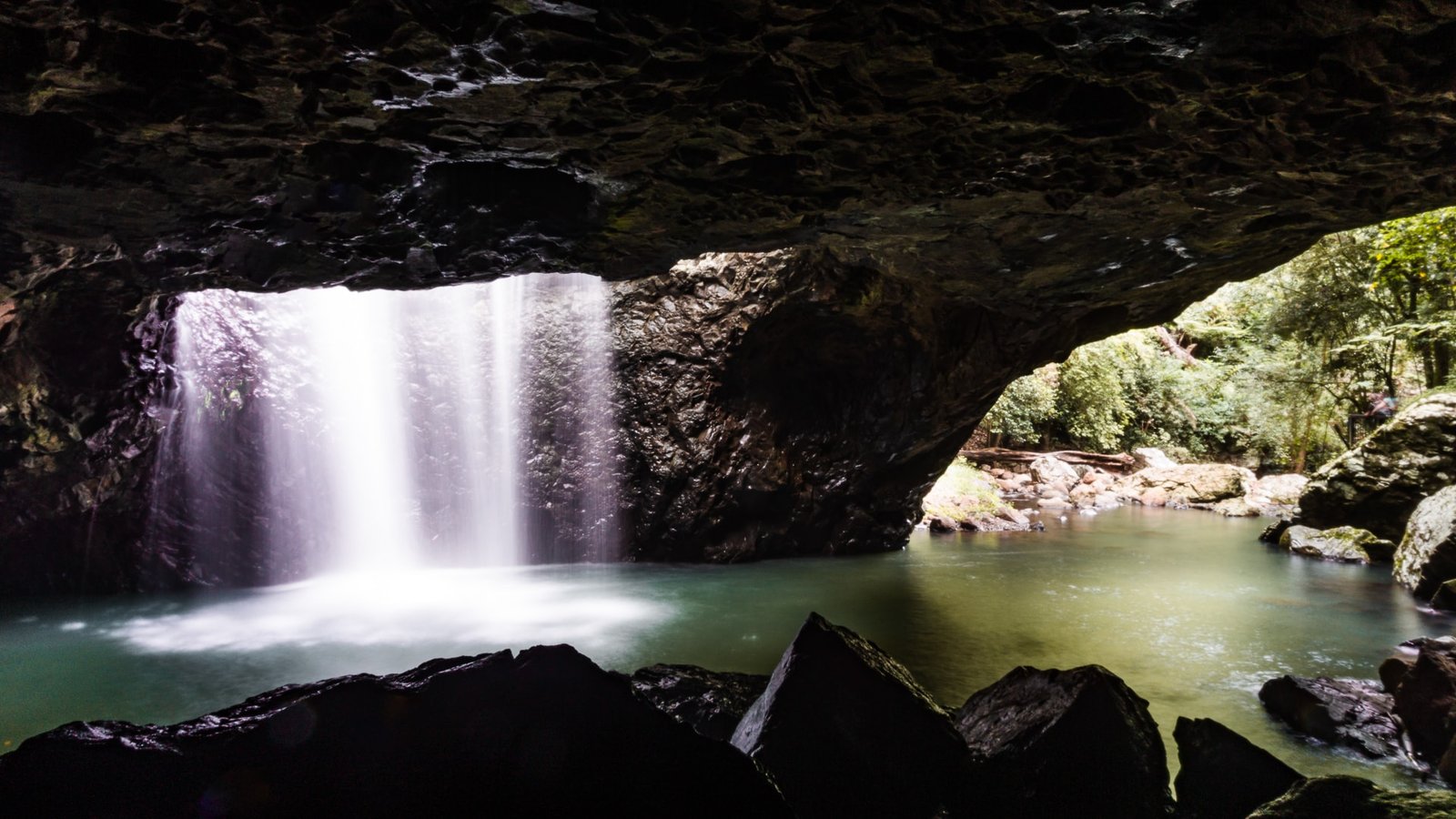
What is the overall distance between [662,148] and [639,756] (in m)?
3.01

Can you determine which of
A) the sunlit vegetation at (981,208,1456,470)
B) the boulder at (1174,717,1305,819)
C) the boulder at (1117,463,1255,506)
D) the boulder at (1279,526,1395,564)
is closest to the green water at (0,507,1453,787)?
the boulder at (1279,526,1395,564)

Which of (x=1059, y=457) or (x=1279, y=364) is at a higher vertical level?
(x=1279, y=364)

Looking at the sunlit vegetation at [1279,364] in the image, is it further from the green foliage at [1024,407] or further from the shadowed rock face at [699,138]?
the shadowed rock face at [699,138]

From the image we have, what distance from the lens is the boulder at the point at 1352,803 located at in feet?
8.35

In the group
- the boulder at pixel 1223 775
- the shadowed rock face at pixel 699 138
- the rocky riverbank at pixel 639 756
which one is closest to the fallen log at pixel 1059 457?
the shadowed rock face at pixel 699 138

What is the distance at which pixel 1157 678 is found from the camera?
18.7 feet

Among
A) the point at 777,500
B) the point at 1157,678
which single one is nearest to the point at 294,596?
the point at 777,500

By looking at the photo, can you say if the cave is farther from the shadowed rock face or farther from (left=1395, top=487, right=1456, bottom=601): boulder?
(left=1395, top=487, right=1456, bottom=601): boulder

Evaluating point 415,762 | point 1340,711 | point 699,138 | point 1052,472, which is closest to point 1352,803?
point 1340,711

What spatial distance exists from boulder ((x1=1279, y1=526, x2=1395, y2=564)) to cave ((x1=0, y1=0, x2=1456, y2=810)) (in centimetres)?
693

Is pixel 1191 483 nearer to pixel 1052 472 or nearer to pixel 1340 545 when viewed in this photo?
pixel 1052 472

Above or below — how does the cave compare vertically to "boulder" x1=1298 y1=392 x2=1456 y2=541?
above

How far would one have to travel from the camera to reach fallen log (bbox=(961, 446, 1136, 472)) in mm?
25391

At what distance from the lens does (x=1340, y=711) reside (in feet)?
15.3
